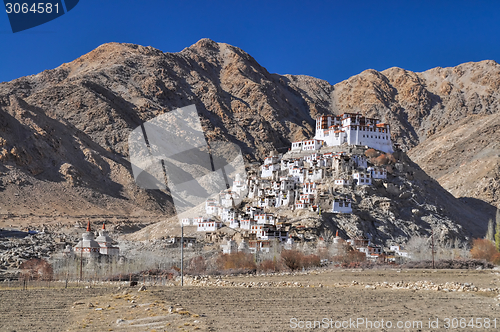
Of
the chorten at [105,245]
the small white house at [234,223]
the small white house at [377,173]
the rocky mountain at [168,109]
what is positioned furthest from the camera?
the rocky mountain at [168,109]

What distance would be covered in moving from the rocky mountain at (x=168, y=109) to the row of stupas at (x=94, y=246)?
35.9 metres

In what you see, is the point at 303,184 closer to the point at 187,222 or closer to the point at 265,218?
the point at 265,218

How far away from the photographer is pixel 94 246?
43500 millimetres

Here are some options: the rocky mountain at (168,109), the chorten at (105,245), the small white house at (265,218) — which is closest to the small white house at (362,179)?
the small white house at (265,218)

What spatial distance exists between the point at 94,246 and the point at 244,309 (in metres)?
25.0

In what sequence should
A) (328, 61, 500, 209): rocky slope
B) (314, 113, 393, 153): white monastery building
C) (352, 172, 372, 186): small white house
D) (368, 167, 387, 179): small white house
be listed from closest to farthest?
(352, 172, 372, 186): small white house → (368, 167, 387, 179): small white house → (314, 113, 393, 153): white monastery building → (328, 61, 500, 209): rocky slope

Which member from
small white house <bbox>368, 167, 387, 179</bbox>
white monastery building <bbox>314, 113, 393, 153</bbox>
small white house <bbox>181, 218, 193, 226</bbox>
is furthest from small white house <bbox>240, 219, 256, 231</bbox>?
white monastery building <bbox>314, 113, 393, 153</bbox>

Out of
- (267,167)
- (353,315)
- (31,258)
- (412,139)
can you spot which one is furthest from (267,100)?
(353,315)

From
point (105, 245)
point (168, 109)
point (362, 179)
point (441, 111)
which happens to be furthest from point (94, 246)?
point (441, 111)

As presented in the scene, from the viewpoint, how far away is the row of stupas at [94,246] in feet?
141

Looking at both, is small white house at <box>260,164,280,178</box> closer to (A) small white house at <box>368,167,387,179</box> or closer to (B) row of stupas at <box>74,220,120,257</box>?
(A) small white house at <box>368,167,387,179</box>

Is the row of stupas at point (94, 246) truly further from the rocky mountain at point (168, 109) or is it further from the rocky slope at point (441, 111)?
the rocky slope at point (441, 111)

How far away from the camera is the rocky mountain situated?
290 ft

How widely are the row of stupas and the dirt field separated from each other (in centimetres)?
1432
